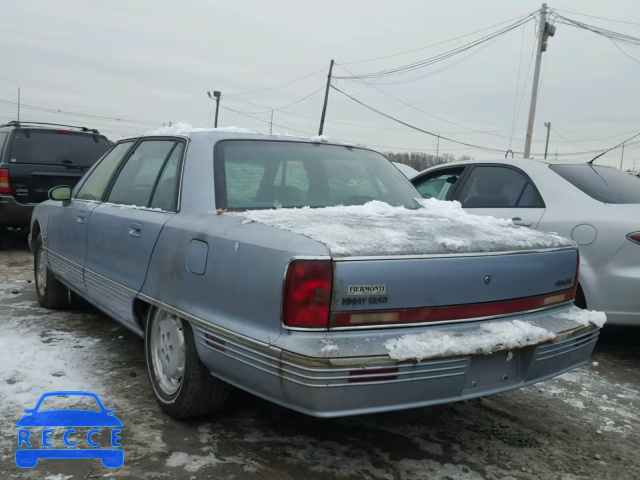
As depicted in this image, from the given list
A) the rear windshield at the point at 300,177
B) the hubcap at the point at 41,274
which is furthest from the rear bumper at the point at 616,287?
the hubcap at the point at 41,274

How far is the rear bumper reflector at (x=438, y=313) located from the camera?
2326 mm

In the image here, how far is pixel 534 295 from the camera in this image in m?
2.85

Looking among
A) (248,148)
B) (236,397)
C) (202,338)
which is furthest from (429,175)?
(202,338)

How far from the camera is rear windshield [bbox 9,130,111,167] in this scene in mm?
8203

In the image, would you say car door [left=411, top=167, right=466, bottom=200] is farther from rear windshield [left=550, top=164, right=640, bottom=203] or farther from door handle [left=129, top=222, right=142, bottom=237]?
door handle [left=129, top=222, right=142, bottom=237]

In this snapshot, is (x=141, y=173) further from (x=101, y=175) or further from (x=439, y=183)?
(x=439, y=183)

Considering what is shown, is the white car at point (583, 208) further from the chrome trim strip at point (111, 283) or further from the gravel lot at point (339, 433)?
the chrome trim strip at point (111, 283)

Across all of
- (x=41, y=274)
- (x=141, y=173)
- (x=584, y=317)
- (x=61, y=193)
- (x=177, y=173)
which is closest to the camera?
(x=584, y=317)

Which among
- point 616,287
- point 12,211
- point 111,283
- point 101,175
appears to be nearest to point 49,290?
point 101,175

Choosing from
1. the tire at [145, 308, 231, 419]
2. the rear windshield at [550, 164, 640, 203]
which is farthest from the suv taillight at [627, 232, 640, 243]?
Result: the tire at [145, 308, 231, 419]

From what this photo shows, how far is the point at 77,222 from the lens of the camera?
438 centimetres

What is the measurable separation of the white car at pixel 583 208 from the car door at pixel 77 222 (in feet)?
9.96

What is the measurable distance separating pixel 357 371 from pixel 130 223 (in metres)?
1.93

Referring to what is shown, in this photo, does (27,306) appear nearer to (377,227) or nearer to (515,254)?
(377,227)
